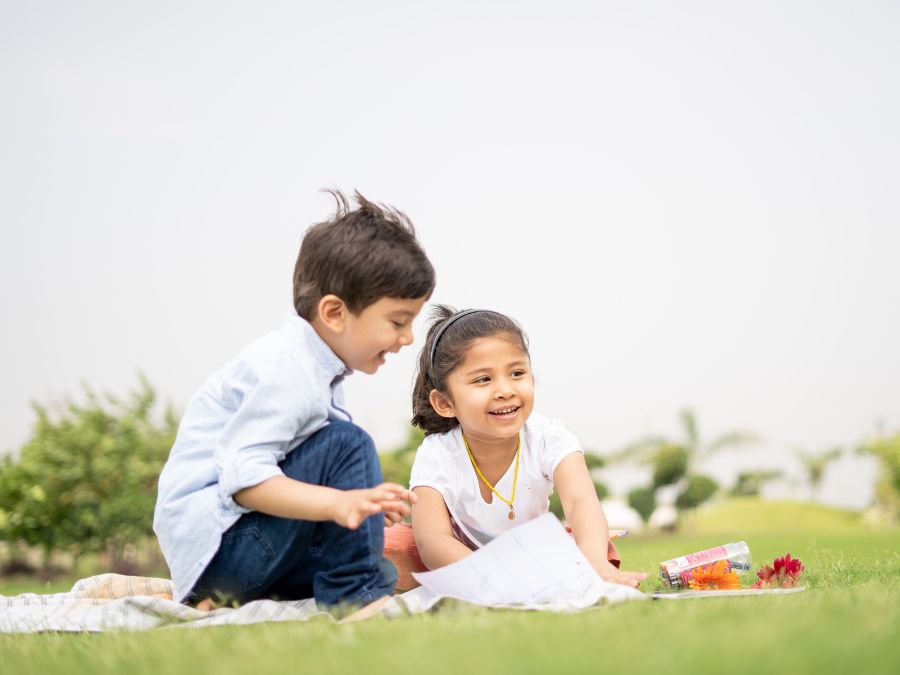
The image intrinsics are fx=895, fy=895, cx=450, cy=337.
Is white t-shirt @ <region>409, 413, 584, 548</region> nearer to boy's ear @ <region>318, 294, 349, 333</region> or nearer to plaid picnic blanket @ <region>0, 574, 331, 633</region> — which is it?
boy's ear @ <region>318, 294, 349, 333</region>

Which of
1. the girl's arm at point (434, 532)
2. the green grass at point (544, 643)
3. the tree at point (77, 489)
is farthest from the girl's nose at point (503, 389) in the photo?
the tree at point (77, 489)

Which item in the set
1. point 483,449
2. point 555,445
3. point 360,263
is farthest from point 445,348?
point 360,263

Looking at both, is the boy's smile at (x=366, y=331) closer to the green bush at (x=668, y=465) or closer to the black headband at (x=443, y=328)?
the black headband at (x=443, y=328)

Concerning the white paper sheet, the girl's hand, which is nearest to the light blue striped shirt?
the white paper sheet

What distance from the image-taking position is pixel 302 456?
2.91 meters

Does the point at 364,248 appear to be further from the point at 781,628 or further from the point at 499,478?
the point at 781,628

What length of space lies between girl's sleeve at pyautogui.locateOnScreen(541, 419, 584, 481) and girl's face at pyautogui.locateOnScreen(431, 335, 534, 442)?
0.63 ft

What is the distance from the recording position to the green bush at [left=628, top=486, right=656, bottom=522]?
18.8 meters

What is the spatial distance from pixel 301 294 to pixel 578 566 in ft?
4.48

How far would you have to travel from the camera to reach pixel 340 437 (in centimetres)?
293

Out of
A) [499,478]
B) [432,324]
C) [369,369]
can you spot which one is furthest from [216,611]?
[432,324]

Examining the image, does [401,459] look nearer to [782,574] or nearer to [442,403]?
[442,403]

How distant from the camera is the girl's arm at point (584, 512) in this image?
3.42 m

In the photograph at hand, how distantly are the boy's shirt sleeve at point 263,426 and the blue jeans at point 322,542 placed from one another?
77mm
